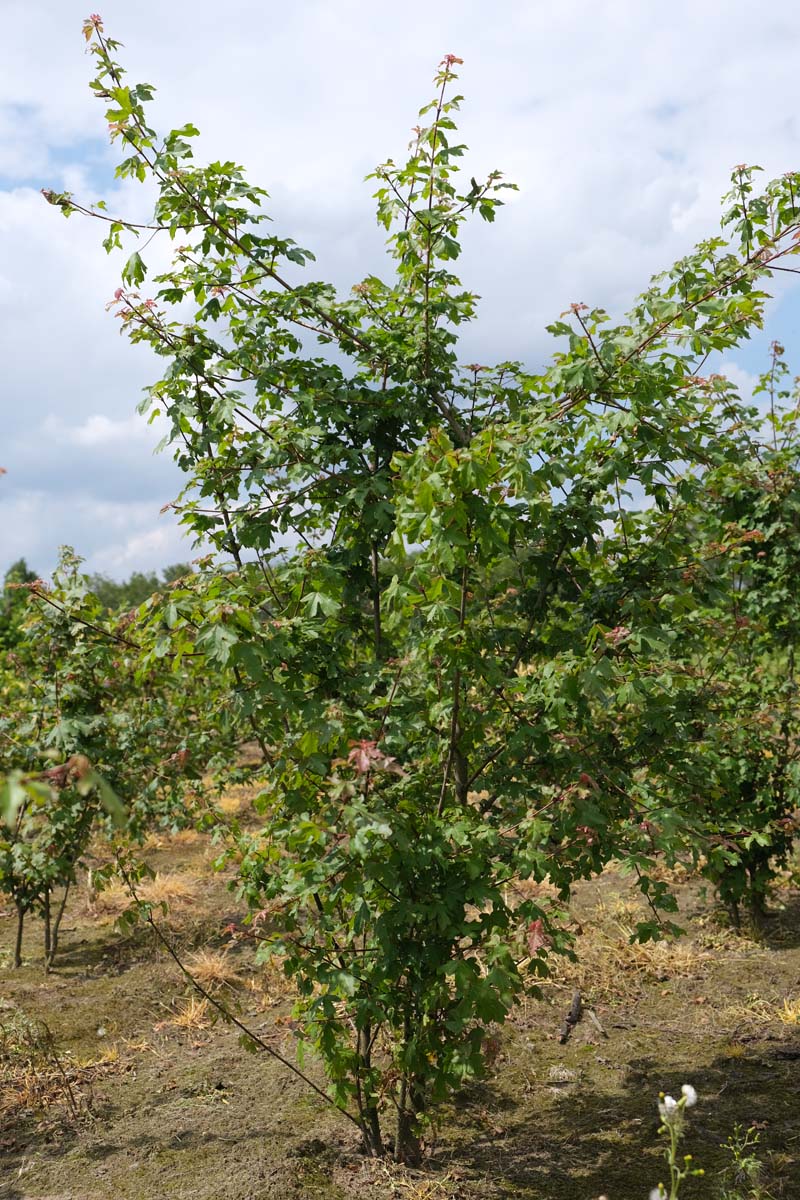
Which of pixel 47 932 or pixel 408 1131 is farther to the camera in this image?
pixel 47 932

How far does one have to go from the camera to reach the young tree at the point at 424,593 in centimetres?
288

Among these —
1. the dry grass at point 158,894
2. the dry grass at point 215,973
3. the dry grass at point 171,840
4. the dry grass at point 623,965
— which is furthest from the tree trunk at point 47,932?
the dry grass at point 623,965

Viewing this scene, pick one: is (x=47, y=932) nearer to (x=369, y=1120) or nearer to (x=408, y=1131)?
(x=369, y=1120)

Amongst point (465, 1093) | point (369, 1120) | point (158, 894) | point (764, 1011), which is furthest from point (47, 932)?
point (764, 1011)

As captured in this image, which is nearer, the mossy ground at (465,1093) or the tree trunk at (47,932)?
the mossy ground at (465,1093)

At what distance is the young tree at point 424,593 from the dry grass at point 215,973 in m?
2.57

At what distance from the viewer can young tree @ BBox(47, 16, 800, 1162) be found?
2877mm

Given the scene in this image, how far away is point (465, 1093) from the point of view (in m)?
4.35

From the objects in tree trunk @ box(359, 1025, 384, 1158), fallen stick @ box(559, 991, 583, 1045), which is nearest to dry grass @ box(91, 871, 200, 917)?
fallen stick @ box(559, 991, 583, 1045)

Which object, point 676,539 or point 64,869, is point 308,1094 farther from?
point 676,539

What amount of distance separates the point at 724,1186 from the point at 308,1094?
1875mm

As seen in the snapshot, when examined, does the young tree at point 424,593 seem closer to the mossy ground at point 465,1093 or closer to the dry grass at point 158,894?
the mossy ground at point 465,1093

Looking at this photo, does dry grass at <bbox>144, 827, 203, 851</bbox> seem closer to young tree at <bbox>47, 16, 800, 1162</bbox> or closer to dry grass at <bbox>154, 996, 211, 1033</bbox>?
dry grass at <bbox>154, 996, 211, 1033</bbox>

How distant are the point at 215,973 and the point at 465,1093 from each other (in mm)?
2292
